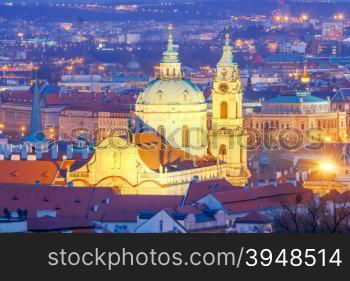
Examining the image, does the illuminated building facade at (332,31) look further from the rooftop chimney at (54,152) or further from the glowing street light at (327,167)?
the rooftop chimney at (54,152)

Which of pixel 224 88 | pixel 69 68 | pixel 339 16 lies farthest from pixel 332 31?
pixel 224 88

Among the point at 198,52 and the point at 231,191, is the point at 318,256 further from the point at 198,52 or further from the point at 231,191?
the point at 198,52

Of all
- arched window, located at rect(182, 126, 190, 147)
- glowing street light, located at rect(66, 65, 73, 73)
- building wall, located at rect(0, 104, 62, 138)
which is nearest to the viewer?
arched window, located at rect(182, 126, 190, 147)

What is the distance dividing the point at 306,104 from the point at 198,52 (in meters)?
53.5

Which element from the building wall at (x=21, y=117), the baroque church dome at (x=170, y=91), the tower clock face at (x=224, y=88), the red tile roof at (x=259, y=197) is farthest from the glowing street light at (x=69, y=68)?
the red tile roof at (x=259, y=197)

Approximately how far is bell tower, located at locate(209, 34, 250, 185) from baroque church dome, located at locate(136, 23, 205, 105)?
112cm

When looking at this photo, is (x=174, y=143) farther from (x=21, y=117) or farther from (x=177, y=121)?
(x=21, y=117)

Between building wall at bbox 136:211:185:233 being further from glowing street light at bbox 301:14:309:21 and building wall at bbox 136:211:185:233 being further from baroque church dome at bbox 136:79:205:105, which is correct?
glowing street light at bbox 301:14:309:21

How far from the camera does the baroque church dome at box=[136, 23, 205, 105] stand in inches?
1403

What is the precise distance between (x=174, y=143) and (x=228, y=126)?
2.57 metres

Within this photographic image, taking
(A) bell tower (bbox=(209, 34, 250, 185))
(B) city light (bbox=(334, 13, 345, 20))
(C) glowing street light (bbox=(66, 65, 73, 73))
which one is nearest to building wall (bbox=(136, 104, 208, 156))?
(A) bell tower (bbox=(209, 34, 250, 185))

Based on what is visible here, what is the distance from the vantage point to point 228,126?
37594 millimetres

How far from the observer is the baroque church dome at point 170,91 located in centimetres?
3562

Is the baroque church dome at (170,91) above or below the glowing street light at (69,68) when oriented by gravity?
above
